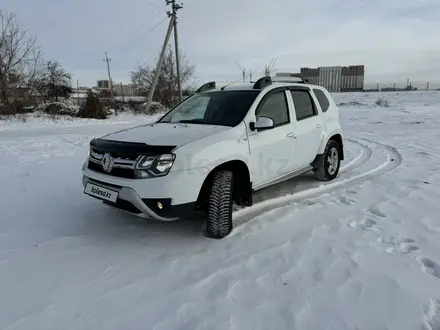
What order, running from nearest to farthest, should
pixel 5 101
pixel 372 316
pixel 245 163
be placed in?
Answer: pixel 372 316, pixel 245 163, pixel 5 101

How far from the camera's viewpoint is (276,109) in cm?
437

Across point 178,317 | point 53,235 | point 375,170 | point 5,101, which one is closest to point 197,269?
point 178,317

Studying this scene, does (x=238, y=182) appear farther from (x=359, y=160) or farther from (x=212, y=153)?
(x=359, y=160)

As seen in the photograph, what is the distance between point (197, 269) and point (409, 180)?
4149 mm

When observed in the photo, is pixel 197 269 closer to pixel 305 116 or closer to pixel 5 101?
pixel 305 116

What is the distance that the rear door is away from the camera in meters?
4.65

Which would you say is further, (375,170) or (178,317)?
(375,170)

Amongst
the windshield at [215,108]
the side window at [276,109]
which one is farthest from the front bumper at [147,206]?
the side window at [276,109]

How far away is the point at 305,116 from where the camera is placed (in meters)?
4.89

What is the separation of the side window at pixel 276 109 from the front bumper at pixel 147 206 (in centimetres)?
162

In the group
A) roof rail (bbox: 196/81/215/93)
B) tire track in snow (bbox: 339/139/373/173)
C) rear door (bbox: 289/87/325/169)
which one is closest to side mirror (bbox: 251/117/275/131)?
rear door (bbox: 289/87/325/169)

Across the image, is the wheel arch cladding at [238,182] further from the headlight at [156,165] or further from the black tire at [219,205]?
the headlight at [156,165]

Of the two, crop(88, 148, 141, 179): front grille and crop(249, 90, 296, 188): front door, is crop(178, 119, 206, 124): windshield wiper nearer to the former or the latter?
crop(249, 90, 296, 188): front door

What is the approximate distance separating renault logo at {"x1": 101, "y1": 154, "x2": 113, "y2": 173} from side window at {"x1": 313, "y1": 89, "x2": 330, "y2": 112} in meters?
3.58
